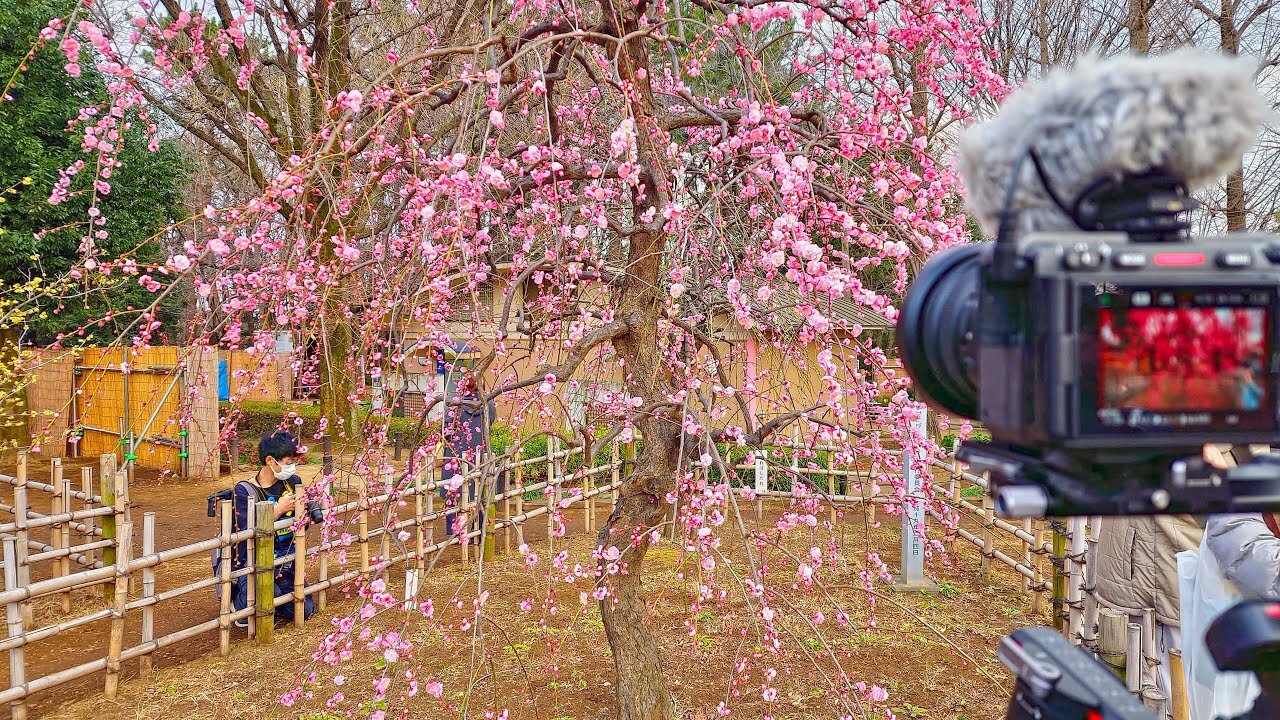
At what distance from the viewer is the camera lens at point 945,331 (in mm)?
911

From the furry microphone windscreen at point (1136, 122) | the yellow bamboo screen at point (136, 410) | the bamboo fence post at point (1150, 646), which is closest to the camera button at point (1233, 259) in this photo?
the furry microphone windscreen at point (1136, 122)

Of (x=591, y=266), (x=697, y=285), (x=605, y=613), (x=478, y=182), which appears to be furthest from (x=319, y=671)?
(x=478, y=182)

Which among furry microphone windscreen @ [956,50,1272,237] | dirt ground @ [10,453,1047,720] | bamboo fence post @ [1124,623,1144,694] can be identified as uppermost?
furry microphone windscreen @ [956,50,1272,237]

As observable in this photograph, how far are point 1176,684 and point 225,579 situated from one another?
4.45 metres

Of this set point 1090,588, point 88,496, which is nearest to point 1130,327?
point 1090,588

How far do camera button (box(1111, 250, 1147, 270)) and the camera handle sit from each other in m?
0.20

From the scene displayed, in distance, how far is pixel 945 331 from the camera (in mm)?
952

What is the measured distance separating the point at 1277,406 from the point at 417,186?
255cm

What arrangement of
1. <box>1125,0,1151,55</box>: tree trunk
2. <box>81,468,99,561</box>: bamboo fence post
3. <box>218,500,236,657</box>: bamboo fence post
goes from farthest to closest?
<box>1125,0,1151,55</box>: tree trunk, <box>81,468,99,561</box>: bamboo fence post, <box>218,500,236,657</box>: bamboo fence post

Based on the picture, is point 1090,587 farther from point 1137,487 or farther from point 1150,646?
point 1137,487

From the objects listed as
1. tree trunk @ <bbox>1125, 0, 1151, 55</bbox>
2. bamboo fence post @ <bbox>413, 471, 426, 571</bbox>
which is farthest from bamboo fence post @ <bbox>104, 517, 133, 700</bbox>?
tree trunk @ <bbox>1125, 0, 1151, 55</bbox>

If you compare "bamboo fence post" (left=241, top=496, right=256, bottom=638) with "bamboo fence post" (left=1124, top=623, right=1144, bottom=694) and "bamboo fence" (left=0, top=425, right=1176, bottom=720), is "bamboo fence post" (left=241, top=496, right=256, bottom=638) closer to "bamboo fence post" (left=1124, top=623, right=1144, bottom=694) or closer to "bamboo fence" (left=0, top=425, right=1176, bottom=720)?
"bamboo fence" (left=0, top=425, right=1176, bottom=720)

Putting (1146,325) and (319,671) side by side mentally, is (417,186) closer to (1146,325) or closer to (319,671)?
(1146,325)

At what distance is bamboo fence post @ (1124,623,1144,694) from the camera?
2.91 meters
